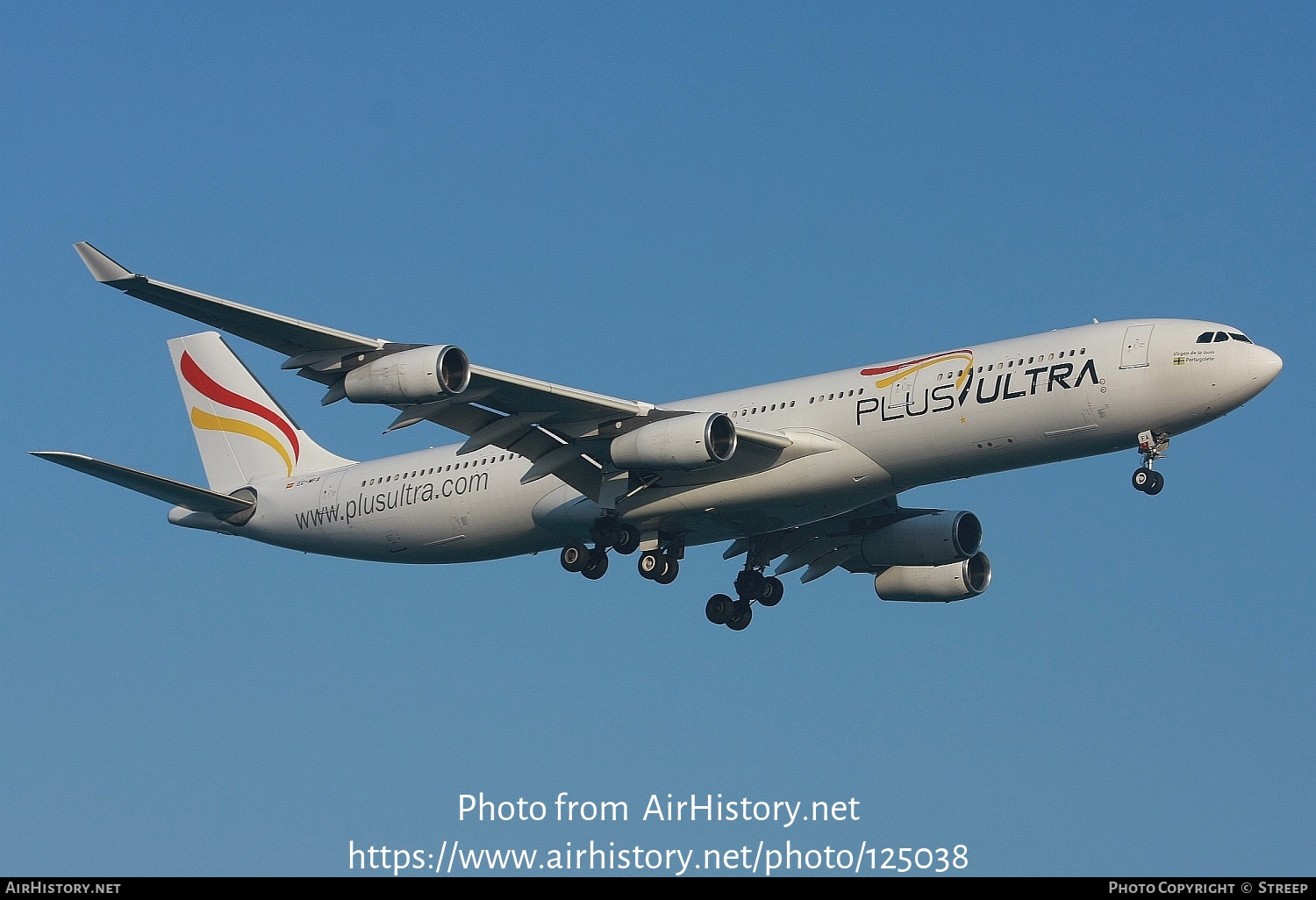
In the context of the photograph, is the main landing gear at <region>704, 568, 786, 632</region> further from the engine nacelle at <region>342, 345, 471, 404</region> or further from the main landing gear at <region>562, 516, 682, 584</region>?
the engine nacelle at <region>342, 345, 471, 404</region>

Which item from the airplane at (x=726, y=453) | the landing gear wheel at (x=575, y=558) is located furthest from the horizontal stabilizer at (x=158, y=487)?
the landing gear wheel at (x=575, y=558)

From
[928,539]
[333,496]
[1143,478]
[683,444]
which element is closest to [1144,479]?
[1143,478]

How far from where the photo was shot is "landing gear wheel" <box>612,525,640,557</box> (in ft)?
144

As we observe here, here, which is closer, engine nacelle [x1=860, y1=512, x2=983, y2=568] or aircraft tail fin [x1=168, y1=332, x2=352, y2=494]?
engine nacelle [x1=860, y1=512, x2=983, y2=568]

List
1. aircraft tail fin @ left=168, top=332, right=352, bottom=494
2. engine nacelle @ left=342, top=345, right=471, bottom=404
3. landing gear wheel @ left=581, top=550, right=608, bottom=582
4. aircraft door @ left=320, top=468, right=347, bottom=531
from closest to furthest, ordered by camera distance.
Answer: engine nacelle @ left=342, top=345, right=471, bottom=404 → landing gear wheel @ left=581, top=550, right=608, bottom=582 → aircraft door @ left=320, top=468, right=347, bottom=531 → aircraft tail fin @ left=168, top=332, right=352, bottom=494

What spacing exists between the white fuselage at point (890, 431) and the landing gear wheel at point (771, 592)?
4053mm

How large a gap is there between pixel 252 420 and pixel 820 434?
68.7 ft

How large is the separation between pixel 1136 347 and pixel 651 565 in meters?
13.3

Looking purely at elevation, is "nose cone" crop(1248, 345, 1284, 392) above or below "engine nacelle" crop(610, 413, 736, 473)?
above

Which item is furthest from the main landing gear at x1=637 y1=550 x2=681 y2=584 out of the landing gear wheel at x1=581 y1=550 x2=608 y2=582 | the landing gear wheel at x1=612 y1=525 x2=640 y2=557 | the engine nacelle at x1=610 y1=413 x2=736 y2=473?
the engine nacelle at x1=610 y1=413 x2=736 y2=473

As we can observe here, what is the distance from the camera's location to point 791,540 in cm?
4859

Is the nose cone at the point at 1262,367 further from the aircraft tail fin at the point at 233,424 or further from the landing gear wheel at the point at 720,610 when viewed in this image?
the aircraft tail fin at the point at 233,424
